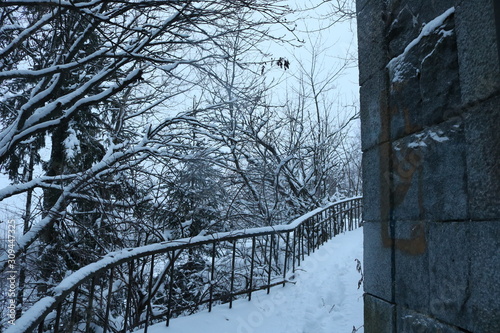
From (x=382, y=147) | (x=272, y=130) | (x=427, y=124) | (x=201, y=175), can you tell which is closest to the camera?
(x=427, y=124)

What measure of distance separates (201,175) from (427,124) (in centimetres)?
555

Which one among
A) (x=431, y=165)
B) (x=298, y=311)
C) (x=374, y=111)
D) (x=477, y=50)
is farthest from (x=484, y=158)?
(x=298, y=311)

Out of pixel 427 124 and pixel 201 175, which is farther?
pixel 201 175

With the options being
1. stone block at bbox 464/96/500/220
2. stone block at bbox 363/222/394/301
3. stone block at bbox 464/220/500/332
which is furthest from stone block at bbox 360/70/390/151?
stone block at bbox 464/220/500/332

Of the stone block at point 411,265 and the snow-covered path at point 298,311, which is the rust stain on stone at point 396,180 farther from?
the snow-covered path at point 298,311

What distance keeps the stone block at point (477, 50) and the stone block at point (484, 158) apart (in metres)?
0.07

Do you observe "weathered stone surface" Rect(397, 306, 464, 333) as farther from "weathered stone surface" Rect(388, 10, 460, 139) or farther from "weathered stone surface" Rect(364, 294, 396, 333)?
"weathered stone surface" Rect(388, 10, 460, 139)

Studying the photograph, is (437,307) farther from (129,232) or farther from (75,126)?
(75,126)

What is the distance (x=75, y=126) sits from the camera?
372 inches

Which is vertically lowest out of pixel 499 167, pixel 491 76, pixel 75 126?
pixel 499 167

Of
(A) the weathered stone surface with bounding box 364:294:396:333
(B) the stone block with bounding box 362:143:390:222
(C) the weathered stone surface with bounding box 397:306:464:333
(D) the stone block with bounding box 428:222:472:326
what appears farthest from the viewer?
(B) the stone block with bounding box 362:143:390:222

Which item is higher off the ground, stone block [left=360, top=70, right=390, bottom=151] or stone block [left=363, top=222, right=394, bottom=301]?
stone block [left=360, top=70, right=390, bottom=151]

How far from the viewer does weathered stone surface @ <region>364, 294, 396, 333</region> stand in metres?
2.22

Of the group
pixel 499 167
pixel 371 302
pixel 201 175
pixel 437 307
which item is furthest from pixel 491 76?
pixel 201 175
